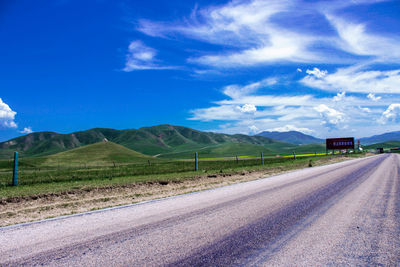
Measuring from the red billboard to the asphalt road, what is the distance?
8570 centimetres

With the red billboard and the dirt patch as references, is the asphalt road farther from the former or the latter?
the red billboard

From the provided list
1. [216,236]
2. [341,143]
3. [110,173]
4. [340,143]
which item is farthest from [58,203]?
[341,143]

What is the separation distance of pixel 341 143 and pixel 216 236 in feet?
302

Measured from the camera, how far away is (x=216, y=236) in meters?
5.19

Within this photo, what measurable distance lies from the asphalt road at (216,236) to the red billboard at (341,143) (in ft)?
281

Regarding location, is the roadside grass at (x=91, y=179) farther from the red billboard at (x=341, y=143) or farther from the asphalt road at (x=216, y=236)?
the red billboard at (x=341, y=143)

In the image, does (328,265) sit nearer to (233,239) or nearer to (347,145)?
(233,239)

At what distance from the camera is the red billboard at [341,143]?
3278 inches

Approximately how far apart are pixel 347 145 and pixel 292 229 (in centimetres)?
9068

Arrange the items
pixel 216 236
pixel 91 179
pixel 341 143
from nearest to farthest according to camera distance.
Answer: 1. pixel 216 236
2. pixel 91 179
3. pixel 341 143

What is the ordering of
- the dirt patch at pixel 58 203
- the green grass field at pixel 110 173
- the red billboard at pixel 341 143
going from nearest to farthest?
1. the dirt patch at pixel 58 203
2. the green grass field at pixel 110 173
3. the red billboard at pixel 341 143

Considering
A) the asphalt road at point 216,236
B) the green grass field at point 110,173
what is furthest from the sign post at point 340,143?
the asphalt road at point 216,236

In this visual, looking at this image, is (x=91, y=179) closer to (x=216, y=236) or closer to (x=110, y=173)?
(x=110, y=173)

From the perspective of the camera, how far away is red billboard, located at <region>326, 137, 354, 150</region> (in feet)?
273
